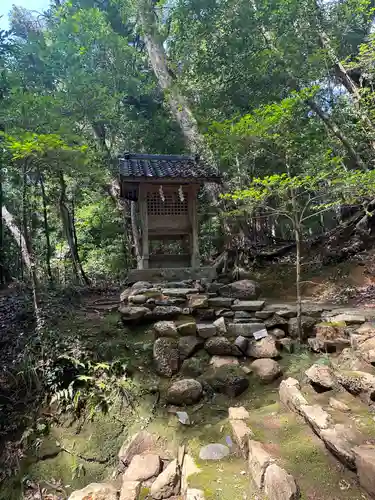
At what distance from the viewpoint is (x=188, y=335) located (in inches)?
184

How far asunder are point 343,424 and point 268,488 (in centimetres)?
98

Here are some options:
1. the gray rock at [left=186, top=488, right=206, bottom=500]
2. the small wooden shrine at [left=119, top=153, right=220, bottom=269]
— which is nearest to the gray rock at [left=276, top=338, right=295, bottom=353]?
the gray rock at [left=186, top=488, right=206, bottom=500]

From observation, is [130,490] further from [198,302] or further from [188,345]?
[198,302]

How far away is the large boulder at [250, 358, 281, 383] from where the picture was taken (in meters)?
3.91

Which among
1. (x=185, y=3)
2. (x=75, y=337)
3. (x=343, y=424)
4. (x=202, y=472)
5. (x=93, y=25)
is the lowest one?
(x=202, y=472)

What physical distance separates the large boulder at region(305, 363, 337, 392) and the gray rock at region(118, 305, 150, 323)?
263 centimetres

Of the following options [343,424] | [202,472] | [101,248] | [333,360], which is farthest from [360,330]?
[101,248]

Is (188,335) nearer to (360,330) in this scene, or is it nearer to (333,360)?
(333,360)

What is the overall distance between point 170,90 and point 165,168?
547 cm

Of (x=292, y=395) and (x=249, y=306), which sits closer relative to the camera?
(x=292, y=395)

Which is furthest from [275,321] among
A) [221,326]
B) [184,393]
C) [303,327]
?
[184,393]

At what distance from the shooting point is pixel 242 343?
449 cm

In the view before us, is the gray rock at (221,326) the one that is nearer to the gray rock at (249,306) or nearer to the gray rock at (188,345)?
the gray rock at (188,345)

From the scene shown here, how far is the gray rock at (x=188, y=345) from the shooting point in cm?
441
